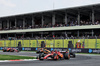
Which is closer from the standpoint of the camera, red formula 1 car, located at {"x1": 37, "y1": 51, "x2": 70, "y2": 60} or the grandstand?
red formula 1 car, located at {"x1": 37, "y1": 51, "x2": 70, "y2": 60}

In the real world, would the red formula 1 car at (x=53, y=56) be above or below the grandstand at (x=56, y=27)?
below

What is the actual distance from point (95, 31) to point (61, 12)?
30.8 feet

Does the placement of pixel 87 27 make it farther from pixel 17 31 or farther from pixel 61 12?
pixel 17 31

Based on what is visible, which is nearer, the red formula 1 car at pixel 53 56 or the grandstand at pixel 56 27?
the red formula 1 car at pixel 53 56

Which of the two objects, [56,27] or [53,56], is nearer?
[53,56]

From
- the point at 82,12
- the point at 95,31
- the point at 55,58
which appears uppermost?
the point at 82,12

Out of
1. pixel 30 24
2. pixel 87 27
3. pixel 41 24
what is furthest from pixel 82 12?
pixel 30 24

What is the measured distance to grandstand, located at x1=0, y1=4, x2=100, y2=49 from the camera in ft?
115

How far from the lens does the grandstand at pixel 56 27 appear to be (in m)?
35.2

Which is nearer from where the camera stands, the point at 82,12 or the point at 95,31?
Answer: the point at 95,31

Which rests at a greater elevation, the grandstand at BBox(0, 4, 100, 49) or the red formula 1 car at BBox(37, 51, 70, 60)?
the grandstand at BBox(0, 4, 100, 49)

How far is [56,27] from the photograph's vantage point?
49.0m

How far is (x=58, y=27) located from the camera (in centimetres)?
4869

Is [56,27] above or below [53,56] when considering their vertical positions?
above
